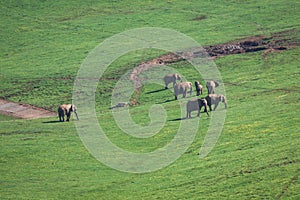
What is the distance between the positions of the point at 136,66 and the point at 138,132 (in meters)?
21.0

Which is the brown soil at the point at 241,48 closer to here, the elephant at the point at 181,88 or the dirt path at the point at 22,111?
the elephant at the point at 181,88

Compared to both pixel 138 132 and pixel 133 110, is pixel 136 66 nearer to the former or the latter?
pixel 133 110

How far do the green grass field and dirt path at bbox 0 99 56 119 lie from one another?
1050mm

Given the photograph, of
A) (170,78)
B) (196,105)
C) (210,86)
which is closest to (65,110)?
(196,105)

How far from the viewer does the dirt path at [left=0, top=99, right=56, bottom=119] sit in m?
64.9

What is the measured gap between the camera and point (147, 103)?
64312mm

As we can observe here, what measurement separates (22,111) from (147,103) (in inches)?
427

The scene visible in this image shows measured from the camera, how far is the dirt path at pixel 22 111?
64900mm

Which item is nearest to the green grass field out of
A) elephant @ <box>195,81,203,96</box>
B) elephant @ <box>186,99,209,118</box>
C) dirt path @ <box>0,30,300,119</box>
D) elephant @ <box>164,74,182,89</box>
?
elephant @ <box>186,99,209,118</box>

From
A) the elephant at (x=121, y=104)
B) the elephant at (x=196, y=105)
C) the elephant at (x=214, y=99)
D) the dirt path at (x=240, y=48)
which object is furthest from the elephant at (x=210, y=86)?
the dirt path at (x=240, y=48)

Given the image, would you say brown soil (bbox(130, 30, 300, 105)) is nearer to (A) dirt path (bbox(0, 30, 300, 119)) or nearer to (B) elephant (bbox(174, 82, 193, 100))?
(A) dirt path (bbox(0, 30, 300, 119))

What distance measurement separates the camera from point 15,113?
66.6 meters

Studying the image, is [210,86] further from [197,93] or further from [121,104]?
[121,104]

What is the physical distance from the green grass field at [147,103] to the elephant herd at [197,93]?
3.36ft
